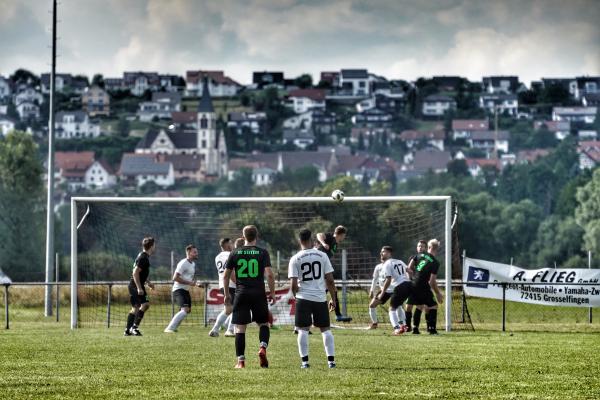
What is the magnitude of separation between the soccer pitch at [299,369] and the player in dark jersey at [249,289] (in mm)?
386

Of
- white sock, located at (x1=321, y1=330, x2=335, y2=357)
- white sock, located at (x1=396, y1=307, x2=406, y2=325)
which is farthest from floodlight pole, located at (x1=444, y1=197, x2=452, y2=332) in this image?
white sock, located at (x1=321, y1=330, x2=335, y2=357)

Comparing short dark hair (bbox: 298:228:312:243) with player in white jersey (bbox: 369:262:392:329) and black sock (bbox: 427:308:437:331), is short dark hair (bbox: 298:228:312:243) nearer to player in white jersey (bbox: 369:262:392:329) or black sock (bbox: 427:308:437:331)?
player in white jersey (bbox: 369:262:392:329)

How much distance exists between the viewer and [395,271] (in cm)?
2738

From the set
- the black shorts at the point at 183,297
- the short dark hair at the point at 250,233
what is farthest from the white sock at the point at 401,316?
the short dark hair at the point at 250,233

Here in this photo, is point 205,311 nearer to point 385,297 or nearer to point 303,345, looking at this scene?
point 385,297

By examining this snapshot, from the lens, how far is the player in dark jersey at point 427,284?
27125 mm

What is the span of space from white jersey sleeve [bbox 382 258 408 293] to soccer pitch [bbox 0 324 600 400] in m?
1.57

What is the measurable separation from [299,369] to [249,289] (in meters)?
1.28

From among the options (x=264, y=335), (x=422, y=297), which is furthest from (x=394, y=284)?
(x=264, y=335)

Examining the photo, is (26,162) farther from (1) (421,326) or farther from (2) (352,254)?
(1) (421,326)

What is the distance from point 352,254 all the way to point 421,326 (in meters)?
13.3

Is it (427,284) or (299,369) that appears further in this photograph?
(427,284)

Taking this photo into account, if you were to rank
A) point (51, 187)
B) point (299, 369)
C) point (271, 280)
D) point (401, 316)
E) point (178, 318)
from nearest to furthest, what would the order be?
point (299, 369), point (271, 280), point (178, 318), point (401, 316), point (51, 187)

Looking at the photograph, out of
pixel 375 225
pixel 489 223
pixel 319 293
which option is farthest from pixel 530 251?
pixel 319 293
